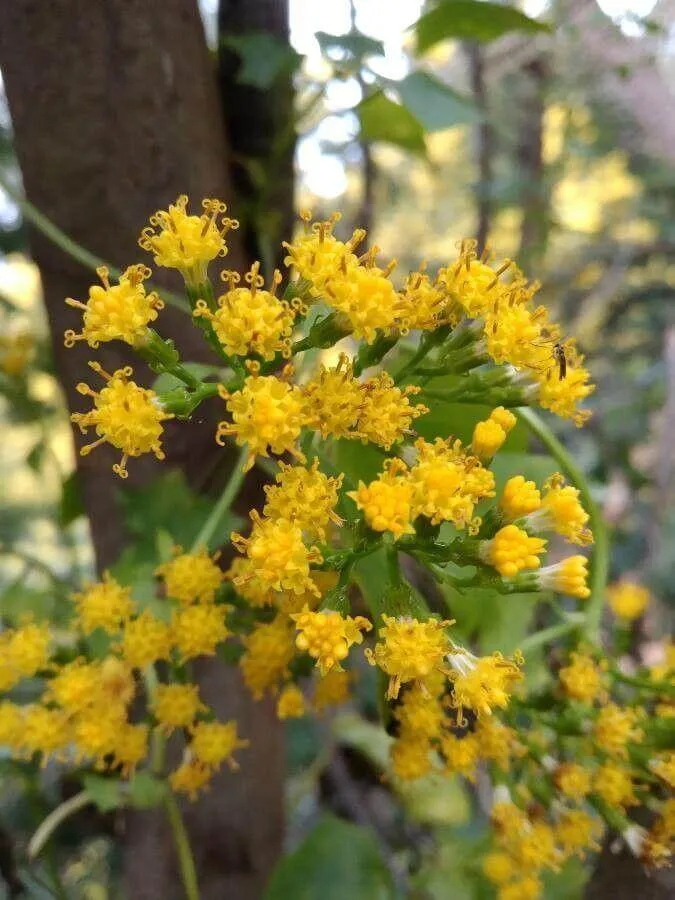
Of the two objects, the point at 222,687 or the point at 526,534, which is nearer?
the point at 526,534

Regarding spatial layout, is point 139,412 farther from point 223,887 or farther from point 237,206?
point 223,887

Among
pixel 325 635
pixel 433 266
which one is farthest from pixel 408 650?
pixel 433 266

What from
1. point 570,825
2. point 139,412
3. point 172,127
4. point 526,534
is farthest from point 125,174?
point 570,825

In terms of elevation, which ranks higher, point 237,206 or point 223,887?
point 237,206

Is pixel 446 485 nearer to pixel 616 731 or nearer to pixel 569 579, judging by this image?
pixel 569 579

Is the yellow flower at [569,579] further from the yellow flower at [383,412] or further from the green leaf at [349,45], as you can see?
the green leaf at [349,45]
